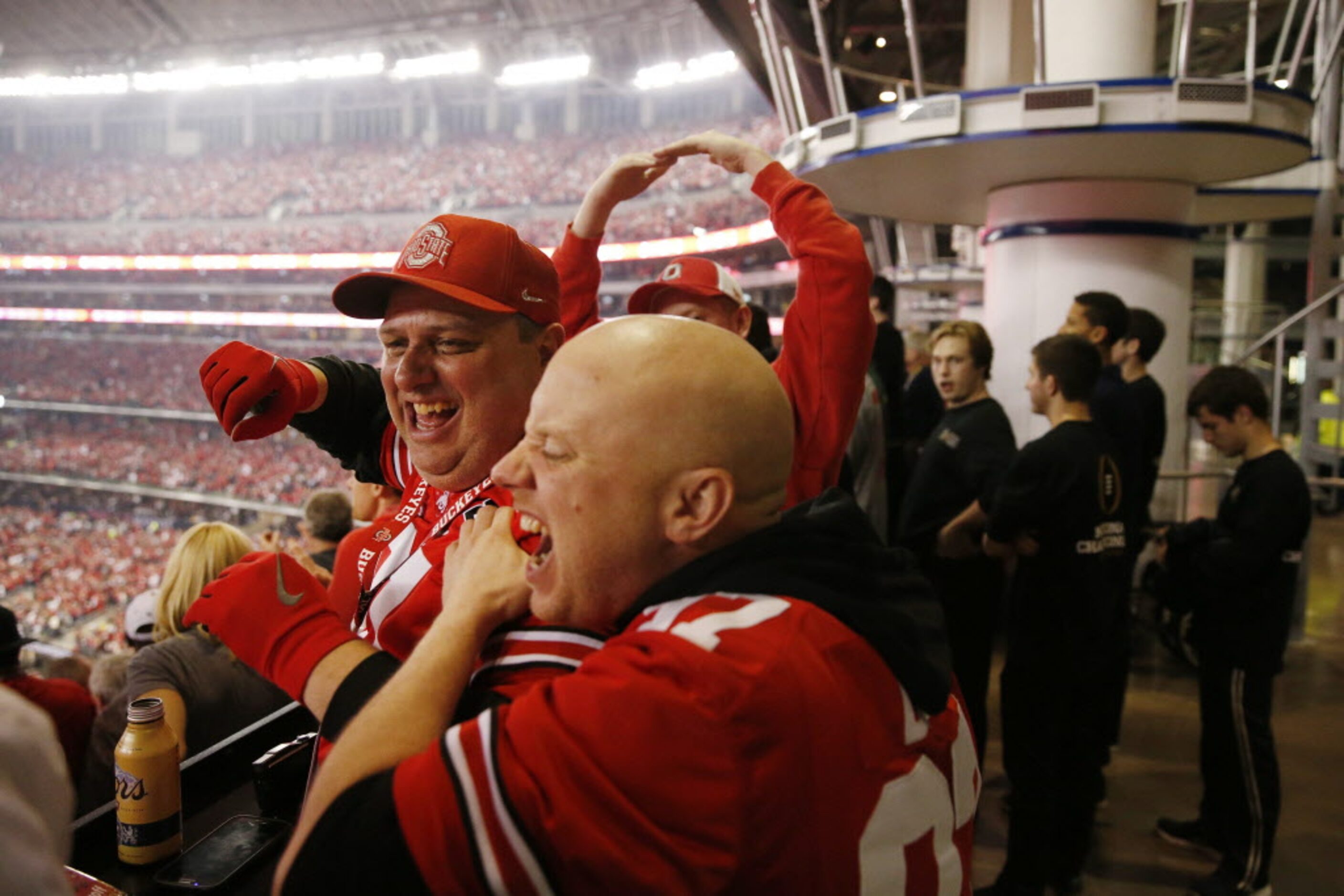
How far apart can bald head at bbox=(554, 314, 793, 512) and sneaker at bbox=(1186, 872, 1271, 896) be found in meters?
2.59

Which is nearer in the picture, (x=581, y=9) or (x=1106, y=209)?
(x=1106, y=209)

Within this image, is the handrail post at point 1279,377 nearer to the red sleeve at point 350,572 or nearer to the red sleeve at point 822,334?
the red sleeve at point 822,334

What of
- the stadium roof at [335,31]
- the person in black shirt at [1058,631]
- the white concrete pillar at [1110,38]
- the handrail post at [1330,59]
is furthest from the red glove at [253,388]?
the stadium roof at [335,31]

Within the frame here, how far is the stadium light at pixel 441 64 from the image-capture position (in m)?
24.8

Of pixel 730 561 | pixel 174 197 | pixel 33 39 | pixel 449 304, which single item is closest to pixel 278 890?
pixel 730 561

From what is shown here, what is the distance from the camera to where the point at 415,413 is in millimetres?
1316

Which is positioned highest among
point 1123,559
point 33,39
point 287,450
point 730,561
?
point 33,39

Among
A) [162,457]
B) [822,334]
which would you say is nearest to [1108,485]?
[822,334]

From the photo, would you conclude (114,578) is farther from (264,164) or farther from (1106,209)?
(1106,209)

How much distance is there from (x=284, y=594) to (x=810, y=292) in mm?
1197

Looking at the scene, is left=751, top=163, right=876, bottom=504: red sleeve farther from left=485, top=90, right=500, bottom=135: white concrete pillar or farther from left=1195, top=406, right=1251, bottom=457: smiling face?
left=485, top=90, right=500, bottom=135: white concrete pillar

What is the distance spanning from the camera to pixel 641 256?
20938mm

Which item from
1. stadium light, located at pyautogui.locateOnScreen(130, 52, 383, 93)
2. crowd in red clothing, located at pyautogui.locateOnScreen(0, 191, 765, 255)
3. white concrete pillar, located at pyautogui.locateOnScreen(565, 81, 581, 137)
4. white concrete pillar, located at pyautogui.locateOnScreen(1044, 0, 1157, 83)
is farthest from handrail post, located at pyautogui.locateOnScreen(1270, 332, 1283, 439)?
white concrete pillar, located at pyautogui.locateOnScreen(565, 81, 581, 137)

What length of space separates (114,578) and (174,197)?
15.2 meters
